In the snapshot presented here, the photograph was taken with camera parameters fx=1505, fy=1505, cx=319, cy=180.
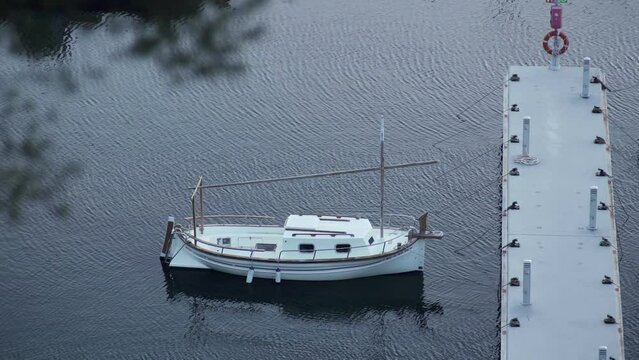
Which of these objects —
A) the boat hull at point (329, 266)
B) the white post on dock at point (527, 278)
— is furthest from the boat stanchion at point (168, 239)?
the white post on dock at point (527, 278)

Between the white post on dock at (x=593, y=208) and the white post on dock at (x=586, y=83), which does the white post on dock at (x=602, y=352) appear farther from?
the white post on dock at (x=586, y=83)

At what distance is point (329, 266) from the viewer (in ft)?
318

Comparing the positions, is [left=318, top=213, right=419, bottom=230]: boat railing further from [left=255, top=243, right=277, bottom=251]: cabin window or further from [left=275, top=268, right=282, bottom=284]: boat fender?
[left=275, top=268, right=282, bottom=284]: boat fender

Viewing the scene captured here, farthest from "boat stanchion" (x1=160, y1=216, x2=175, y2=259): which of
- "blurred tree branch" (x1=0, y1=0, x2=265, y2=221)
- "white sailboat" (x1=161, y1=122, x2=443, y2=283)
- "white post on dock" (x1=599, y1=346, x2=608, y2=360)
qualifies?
"white post on dock" (x1=599, y1=346, x2=608, y2=360)

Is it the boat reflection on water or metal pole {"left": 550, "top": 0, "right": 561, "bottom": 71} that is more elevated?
metal pole {"left": 550, "top": 0, "right": 561, "bottom": 71}

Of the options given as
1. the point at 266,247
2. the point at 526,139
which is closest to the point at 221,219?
the point at 266,247

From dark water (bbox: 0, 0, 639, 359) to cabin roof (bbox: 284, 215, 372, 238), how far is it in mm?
3425

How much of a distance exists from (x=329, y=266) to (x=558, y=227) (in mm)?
15412

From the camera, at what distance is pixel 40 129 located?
388ft

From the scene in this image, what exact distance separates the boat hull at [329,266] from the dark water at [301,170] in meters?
0.74

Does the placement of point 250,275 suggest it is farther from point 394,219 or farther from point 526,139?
point 526,139

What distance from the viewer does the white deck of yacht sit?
8038cm

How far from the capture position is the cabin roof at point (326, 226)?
97.5m

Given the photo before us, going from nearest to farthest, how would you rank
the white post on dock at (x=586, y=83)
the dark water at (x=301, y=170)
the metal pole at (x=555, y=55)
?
the dark water at (x=301, y=170) < the white post on dock at (x=586, y=83) < the metal pole at (x=555, y=55)
